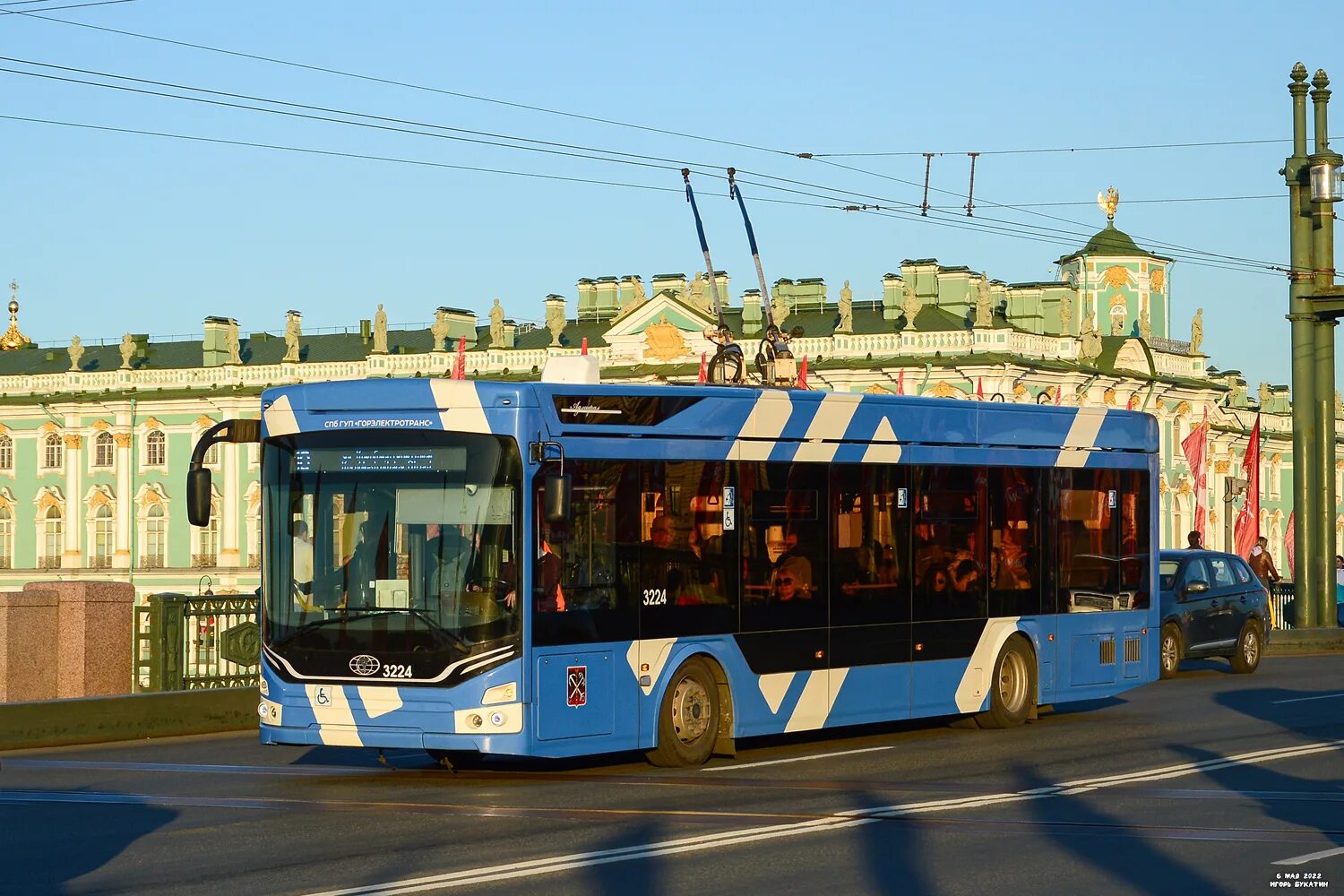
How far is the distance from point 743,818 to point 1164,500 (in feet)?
264

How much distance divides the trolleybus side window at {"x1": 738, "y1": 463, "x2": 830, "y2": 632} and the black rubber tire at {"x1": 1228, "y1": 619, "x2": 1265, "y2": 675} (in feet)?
41.9

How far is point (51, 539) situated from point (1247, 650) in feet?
260

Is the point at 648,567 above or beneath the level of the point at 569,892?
above

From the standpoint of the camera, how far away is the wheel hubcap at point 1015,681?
64.5 ft

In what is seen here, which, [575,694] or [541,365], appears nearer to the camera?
[575,694]

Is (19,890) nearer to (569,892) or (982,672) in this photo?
(569,892)

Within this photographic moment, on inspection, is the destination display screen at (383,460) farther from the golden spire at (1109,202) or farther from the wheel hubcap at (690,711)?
the golden spire at (1109,202)

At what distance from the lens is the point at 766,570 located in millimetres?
16906

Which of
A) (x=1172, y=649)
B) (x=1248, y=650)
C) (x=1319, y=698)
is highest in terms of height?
(x=1172, y=649)

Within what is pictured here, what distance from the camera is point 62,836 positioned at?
12336mm

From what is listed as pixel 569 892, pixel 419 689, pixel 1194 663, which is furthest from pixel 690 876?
pixel 1194 663

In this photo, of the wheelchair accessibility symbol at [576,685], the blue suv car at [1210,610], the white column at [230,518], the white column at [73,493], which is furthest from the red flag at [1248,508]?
the white column at [73,493]

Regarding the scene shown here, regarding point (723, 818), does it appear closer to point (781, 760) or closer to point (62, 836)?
point (62, 836)

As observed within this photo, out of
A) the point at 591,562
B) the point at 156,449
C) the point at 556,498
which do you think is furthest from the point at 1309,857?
the point at 156,449
